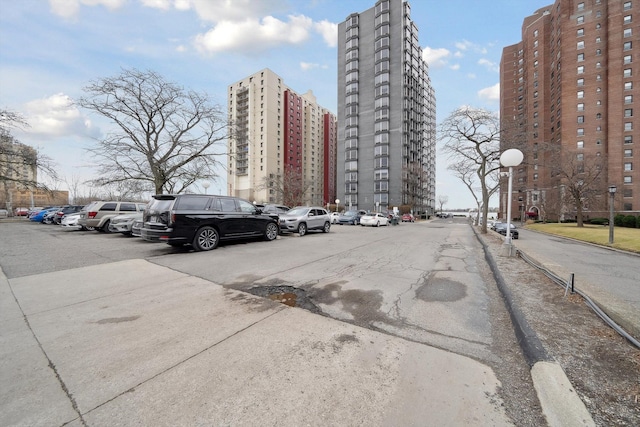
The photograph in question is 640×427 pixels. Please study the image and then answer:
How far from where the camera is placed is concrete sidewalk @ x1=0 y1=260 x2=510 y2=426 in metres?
1.79

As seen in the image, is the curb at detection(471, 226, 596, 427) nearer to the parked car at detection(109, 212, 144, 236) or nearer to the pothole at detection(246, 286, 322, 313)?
the pothole at detection(246, 286, 322, 313)

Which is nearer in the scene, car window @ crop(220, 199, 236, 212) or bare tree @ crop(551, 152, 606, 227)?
car window @ crop(220, 199, 236, 212)

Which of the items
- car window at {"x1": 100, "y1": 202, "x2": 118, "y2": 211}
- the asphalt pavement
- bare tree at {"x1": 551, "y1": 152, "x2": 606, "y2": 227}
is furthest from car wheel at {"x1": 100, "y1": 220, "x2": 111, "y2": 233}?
bare tree at {"x1": 551, "y1": 152, "x2": 606, "y2": 227}

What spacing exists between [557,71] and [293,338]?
3299 inches

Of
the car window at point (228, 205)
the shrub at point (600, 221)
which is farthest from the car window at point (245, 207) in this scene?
the shrub at point (600, 221)

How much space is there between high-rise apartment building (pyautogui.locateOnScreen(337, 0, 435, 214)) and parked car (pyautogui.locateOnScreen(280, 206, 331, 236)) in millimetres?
44719

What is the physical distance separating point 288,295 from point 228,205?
6025 mm

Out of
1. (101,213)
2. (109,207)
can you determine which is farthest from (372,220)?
(101,213)

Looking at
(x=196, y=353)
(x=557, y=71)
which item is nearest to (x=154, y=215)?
(x=196, y=353)

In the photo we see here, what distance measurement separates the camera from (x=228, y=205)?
368 inches

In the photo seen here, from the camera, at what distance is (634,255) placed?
36.7 feet

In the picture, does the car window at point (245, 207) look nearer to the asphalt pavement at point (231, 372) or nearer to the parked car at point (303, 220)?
the parked car at point (303, 220)

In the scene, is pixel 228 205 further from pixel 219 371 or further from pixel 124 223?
pixel 219 371

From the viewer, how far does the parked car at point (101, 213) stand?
45.0 ft
